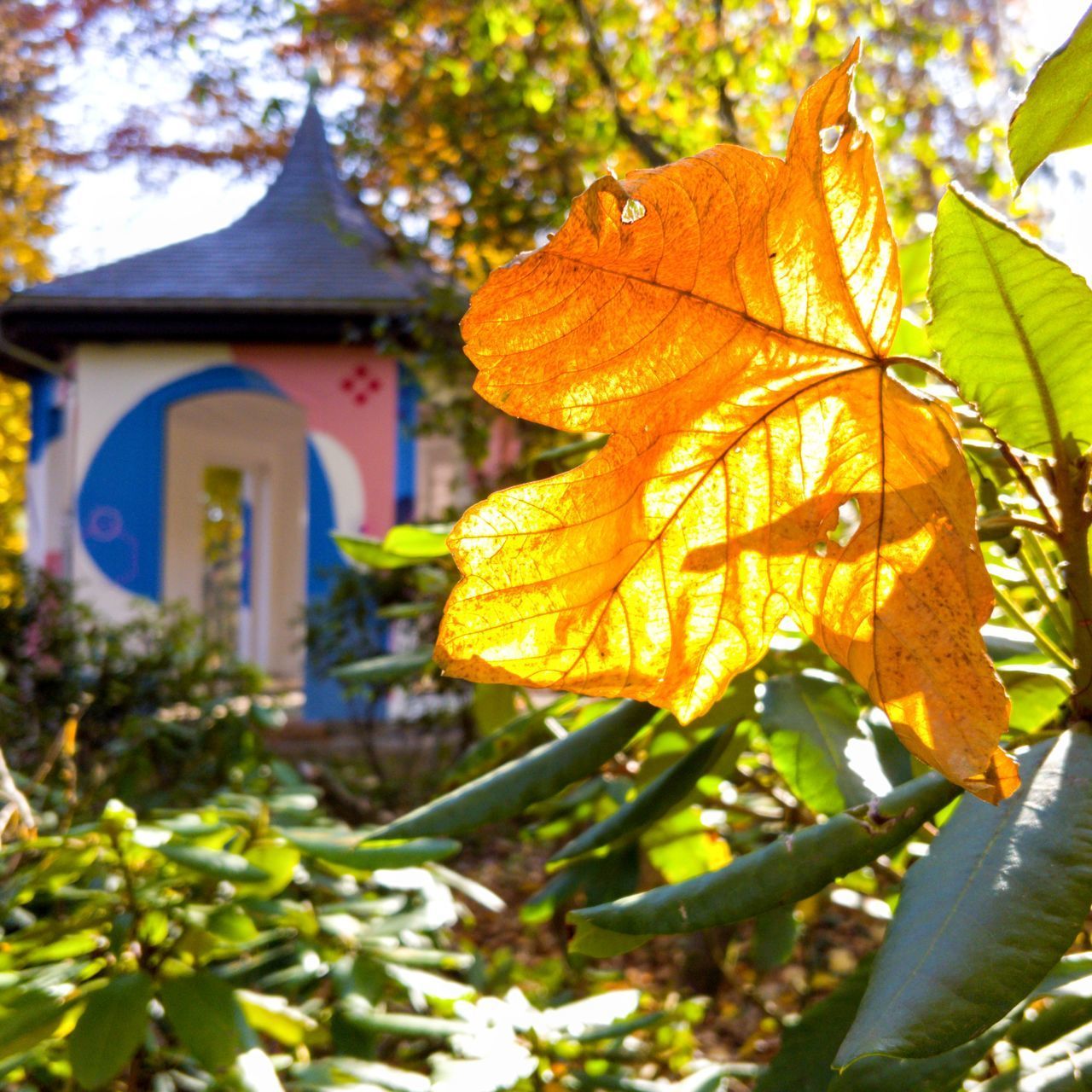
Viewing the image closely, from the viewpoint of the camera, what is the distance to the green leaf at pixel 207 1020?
0.98 metres

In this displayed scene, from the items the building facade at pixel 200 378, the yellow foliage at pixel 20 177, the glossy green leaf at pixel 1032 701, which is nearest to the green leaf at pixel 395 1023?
the glossy green leaf at pixel 1032 701

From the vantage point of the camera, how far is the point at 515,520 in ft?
1.57

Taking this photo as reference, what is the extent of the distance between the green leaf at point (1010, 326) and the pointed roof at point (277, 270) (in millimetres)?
6885

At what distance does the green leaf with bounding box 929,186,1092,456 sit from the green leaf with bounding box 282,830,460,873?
564 millimetres

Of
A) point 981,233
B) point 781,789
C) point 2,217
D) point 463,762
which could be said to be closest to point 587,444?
point 463,762

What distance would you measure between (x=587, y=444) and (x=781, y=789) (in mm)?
735

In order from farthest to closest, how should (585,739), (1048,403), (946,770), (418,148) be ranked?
(418,148)
(585,739)
(1048,403)
(946,770)

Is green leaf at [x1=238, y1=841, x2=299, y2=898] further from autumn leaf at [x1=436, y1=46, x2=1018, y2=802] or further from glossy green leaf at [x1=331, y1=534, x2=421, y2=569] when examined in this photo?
autumn leaf at [x1=436, y1=46, x2=1018, y2=802]

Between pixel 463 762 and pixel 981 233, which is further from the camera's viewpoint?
pixel 463 762

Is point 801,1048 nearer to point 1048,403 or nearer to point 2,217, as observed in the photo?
point 1048,403

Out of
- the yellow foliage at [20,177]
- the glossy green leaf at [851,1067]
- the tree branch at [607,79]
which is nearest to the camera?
the glossy green leaf at [851,1067]

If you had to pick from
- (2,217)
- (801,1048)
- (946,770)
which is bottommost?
(801,1048)

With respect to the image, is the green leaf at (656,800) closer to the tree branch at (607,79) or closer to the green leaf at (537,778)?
the green leaf at (537,778)

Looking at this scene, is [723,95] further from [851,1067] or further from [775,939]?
[851,1067]
